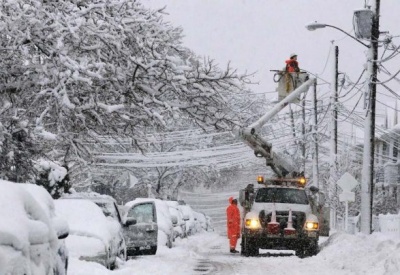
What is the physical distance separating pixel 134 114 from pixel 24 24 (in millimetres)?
3612

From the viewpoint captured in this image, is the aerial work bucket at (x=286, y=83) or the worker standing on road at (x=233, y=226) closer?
the worker standing on road at (x=233, y=226)

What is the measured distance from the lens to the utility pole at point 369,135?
23453mm

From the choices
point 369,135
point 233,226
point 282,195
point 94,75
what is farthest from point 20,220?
point 233,226

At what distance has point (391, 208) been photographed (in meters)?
55.7

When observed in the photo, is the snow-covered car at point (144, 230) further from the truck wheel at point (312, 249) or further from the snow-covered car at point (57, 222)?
the snow-covered car at point (57, 222)

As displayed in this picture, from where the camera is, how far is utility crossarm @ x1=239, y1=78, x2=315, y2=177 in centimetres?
2522

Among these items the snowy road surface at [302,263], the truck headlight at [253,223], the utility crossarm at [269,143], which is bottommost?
the snowy road surface at [302,263]

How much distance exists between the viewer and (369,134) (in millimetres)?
23547

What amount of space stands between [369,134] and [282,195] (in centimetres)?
312

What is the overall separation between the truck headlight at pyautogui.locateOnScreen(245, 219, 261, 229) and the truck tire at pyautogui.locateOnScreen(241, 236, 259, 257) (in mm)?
331

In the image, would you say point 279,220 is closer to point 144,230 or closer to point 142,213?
point 142,213

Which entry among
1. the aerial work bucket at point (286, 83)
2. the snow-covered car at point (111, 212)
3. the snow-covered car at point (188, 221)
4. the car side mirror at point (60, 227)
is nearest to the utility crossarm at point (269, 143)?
the aerial work bucket at point (286, 83)

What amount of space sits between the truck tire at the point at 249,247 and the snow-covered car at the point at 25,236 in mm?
14814

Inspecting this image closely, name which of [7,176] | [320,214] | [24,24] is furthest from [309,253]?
[24,24]
